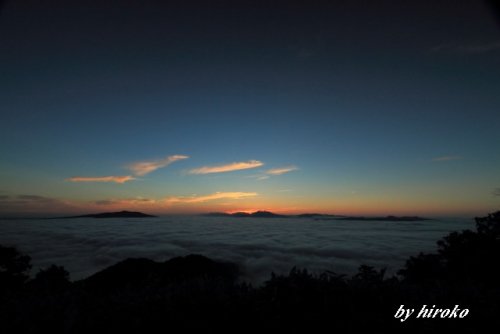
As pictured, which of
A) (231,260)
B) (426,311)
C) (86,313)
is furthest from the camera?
(231,260)

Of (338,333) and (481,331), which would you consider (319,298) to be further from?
(481,331)

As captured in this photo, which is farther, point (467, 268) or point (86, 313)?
point (467, 268)

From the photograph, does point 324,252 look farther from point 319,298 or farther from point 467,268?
point 319,298

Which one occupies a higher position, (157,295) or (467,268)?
(157,295)

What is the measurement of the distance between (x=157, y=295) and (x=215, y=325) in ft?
2.85

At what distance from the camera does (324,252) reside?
2800 cm

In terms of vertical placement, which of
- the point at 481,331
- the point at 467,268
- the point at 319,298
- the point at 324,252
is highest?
the point at 319,298

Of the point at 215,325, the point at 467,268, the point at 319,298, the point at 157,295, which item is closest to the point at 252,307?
the point at 215,325

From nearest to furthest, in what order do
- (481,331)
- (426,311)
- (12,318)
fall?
(12,318) < (481,331) < (426,311)

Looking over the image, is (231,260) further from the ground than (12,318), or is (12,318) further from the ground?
(12,318)

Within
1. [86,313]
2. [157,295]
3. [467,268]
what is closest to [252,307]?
[157,295]

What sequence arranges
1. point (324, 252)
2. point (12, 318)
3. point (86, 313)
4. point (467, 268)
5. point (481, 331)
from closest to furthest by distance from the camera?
1. point (12, 318)
2. point (86, 313)
3. point (481, 331)
4. point (467, 268)
5. point (324, 252)

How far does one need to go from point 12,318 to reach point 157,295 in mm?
1359

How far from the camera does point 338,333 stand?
3016 millimetres
